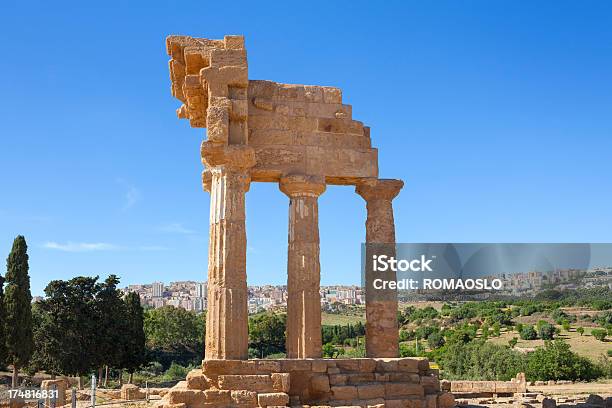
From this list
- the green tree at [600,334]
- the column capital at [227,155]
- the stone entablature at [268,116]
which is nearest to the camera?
the column capital at [227,155]

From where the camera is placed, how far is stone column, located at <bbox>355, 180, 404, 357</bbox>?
18.3 meters

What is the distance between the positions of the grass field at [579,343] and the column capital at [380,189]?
163 feet

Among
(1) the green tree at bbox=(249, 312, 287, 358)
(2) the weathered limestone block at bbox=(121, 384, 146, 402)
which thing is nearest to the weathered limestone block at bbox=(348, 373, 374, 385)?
(2) the weathered limestone block at bbox=(121, 384, 146, 402)

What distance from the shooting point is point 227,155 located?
16359 mm

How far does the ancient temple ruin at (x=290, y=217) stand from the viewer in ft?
49.6

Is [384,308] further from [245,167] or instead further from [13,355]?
[13,355]

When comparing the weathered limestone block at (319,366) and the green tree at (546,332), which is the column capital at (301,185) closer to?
the weathered limestone block at (319,366)

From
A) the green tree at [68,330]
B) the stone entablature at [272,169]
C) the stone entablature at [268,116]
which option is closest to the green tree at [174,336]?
the green tree at [68,330]

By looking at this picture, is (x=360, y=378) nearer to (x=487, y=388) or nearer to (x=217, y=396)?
(x=217, y=396)

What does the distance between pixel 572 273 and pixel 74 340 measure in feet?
158

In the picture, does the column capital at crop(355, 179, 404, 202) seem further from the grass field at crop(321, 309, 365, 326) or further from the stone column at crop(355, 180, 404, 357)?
the grass field at crop(321, 309, 365, 326)

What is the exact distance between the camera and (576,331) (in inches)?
2908

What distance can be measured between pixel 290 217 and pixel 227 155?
262 cm

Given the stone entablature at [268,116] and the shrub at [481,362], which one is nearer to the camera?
the stone entablature at [268,116]
